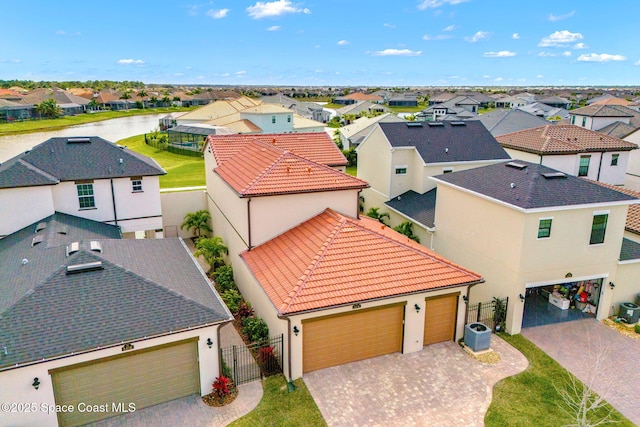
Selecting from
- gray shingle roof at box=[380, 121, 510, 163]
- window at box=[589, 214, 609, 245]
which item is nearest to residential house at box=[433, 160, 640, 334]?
window at box=[589, 214, 609, 245]

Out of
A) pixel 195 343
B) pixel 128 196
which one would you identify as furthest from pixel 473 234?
pixel 128 196

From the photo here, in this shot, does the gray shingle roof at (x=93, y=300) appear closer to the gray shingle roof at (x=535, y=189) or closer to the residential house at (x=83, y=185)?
the residential house at (x=83, y=185)

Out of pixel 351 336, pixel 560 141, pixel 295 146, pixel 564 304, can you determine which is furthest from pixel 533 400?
pixel 560 141

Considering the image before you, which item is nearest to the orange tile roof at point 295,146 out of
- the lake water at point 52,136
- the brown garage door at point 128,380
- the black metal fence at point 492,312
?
the black metal fence at point 492,312

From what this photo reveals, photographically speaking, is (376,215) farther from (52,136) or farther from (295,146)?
(52,136)

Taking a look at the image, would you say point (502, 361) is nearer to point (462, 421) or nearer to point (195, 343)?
point (462, 421)
